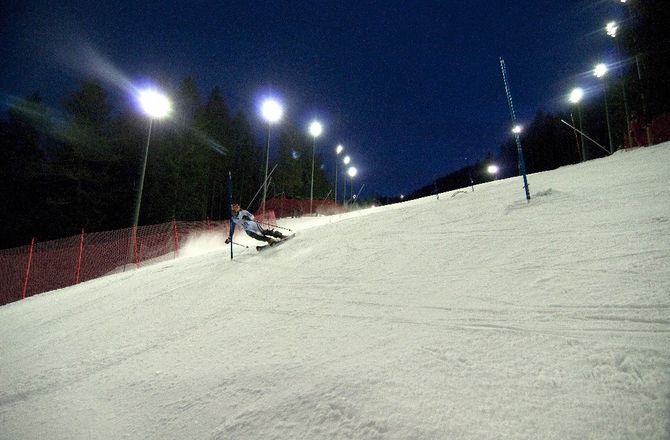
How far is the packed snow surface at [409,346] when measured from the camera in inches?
87.2

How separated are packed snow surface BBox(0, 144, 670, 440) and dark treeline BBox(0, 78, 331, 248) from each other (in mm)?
30275

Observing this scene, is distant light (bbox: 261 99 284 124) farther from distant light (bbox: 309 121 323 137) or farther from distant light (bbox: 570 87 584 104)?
distant light (bbox: 570 87 584 104)

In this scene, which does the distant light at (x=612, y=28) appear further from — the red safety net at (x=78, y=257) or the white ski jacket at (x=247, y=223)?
the red safety net at (x=78, y=257)

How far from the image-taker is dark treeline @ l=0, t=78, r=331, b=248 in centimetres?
3045

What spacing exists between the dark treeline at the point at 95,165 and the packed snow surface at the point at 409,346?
30275mm

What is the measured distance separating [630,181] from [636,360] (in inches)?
245

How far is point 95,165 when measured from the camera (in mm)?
33312

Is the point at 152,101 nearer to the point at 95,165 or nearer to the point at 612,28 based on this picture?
the point at 95,165

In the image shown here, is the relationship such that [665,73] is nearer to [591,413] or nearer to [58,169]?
[591,413]

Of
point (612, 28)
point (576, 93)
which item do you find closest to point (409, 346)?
point (576, 93)

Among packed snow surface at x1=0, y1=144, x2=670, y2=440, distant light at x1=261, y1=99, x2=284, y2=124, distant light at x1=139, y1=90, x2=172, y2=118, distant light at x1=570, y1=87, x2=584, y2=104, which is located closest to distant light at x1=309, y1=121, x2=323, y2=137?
distant light at x1=261, y1=99, x2=284, y2=124

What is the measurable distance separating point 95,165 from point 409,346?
40.0 m

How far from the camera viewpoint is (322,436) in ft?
7.41

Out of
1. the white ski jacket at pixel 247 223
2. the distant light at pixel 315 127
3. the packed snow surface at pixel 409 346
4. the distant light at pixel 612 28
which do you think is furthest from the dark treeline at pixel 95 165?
the distant light at pixel 612 28
